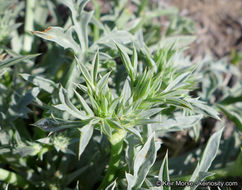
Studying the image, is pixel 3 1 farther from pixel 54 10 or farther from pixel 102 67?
pixel 102 67

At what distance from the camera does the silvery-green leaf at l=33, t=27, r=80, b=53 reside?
1406mm

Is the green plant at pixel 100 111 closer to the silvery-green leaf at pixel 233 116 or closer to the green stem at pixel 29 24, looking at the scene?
the green stem at pixel 29 24

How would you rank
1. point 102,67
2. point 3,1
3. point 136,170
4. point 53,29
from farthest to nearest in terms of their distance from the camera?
1. point 3,1
2. point 102,67
3. point 53,29
4. point 136,170

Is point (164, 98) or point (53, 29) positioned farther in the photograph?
point (53, 29)

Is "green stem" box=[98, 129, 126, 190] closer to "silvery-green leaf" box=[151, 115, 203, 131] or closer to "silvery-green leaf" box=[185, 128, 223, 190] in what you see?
"silvery-green leaf" box=[151, 115, 203, 131]

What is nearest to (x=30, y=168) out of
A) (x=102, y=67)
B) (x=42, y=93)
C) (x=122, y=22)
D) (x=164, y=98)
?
(x=42, y=93)

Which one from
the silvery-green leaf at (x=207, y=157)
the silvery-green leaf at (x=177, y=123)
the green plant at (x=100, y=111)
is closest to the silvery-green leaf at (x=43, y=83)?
the green plant at (x=100, y=111)

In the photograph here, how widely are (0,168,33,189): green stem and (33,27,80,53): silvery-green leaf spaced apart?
0.77m

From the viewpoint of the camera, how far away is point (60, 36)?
4.80 ft

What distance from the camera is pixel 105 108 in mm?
1201

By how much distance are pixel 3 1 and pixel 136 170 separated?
134cm

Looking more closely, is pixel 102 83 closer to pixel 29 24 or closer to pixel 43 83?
pixel 43 83

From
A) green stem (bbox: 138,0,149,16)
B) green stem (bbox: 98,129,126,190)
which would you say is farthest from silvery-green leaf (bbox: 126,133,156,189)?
green stem (bbox: 138,0,149,16)

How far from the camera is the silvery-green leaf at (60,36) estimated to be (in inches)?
55.4
